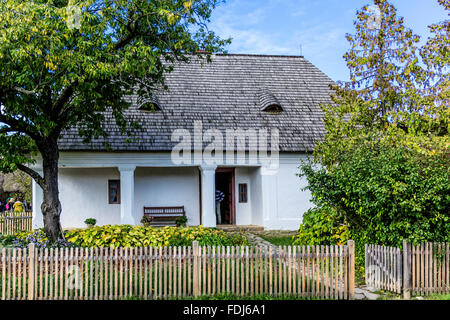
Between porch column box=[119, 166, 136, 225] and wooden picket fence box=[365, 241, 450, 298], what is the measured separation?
32.9 ft

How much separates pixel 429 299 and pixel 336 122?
5.31m

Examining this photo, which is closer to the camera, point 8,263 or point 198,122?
point 8,263

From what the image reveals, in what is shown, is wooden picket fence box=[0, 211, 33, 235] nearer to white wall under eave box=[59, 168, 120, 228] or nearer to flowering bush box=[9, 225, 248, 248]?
white wall under eave box=[59, 168, 120, 228]

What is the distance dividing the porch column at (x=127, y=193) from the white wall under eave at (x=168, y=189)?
1.40m

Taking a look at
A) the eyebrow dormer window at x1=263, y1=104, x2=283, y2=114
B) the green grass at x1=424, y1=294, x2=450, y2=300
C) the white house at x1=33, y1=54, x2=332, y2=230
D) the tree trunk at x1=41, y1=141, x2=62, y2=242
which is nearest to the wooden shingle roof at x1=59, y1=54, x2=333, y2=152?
the white house at x1=33, y1=54, x2=332, y2=230

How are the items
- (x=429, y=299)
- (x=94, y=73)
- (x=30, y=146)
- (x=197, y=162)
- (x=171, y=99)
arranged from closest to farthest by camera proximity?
(x=429, y=299)
(x=94, y=73)
(x=30, y=146)
(x=197, y=162)
(x=171, y=99)

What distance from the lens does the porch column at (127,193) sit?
1548cm

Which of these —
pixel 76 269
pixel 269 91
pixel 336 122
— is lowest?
pixel 76 269

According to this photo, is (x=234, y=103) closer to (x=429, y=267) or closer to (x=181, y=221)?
(x=181, y=221)

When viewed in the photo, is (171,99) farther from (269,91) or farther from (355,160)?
(355,160)

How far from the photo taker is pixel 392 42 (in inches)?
472

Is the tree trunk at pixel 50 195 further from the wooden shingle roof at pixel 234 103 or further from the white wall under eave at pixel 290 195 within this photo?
the white wall under eave at pixel 290 195

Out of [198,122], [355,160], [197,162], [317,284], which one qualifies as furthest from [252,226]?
[317,284]

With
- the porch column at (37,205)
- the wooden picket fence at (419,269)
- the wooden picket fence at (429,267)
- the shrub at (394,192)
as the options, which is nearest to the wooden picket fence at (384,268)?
the wooden picket fence at (419,269)
